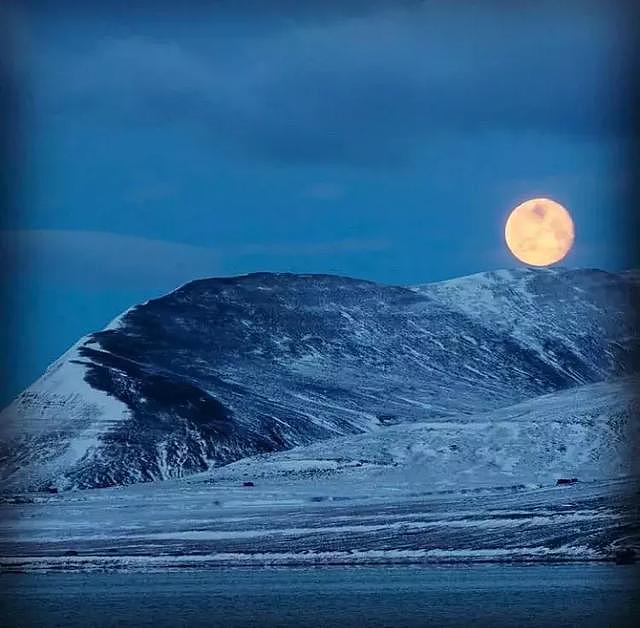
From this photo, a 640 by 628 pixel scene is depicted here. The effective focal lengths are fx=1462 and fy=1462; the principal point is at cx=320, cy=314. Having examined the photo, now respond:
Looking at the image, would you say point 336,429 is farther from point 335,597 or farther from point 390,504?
point 335,597

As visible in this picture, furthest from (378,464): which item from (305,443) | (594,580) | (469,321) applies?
(594,580)

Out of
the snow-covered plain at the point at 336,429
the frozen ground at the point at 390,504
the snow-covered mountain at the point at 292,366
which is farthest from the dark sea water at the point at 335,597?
the snow-covered mountain at the point at 292,366

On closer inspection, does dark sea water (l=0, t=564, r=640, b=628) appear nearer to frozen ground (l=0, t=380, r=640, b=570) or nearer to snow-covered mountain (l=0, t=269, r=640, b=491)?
frozen ground (l=0, t=380, r=640, b=570)

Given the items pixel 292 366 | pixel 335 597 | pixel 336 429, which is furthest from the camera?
pixel 292 366

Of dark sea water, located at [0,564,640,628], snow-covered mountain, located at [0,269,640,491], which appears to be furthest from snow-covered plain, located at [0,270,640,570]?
dark sea water, located at [0,564,640,628]

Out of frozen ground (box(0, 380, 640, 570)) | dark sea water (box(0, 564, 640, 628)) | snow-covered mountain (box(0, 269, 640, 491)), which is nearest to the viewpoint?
dark sea water (box(0, 564, 640, 628))

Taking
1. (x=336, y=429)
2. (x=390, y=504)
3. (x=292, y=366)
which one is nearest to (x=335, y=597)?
(x=390, y=504)

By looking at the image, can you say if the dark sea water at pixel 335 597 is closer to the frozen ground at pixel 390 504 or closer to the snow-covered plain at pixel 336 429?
the frozen ground at pixel 390 504
